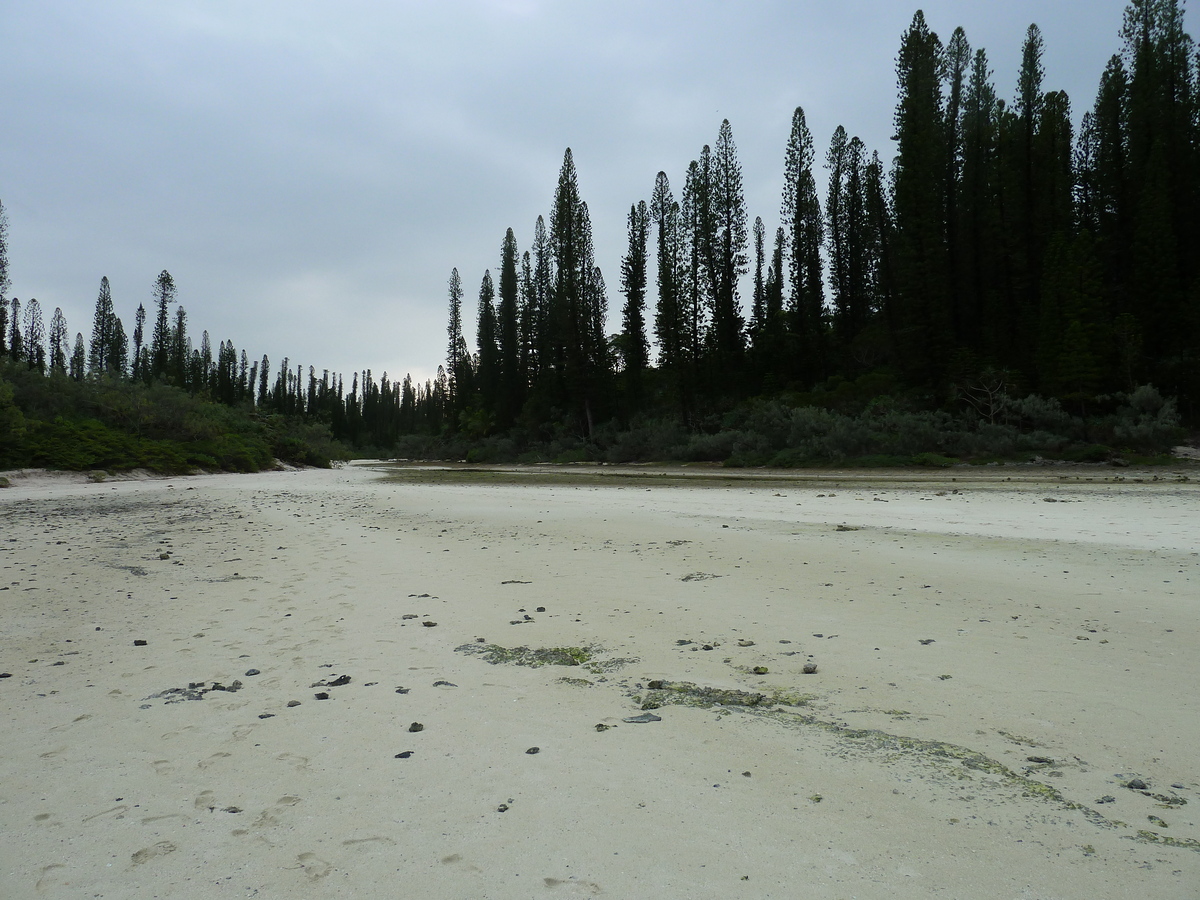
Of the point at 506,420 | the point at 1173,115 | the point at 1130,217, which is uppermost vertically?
the point at 1173,115

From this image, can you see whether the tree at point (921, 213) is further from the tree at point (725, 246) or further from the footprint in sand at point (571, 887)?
the footprint in sand at point (571, 887)

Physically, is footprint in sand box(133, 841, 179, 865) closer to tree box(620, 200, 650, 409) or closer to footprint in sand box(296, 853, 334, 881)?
footprint in sand box(296, 853, 334, 881)

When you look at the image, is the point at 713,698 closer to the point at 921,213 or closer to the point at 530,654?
the point at 530,654

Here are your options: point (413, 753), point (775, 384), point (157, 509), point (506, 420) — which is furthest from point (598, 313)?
point (413, 753)

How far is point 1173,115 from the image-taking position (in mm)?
29922

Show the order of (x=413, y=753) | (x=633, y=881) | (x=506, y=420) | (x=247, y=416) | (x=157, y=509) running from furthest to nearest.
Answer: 1. (x=506, y=420)
2. (x=247, y=416)
3. (x=157, y=509)
4. (x=413, y=753)
5. (x=633, y=881)

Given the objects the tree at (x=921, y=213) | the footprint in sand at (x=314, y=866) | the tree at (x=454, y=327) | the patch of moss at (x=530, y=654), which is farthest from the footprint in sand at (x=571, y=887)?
the tree at (x=454, y=327)

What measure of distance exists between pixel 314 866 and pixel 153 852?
1.79ft

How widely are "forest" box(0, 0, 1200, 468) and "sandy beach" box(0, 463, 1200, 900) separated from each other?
63.6 feet

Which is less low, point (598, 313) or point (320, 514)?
point (598, 313)

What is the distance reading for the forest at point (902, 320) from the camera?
23.6 meters

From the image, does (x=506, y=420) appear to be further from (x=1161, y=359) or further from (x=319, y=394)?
(x=319, y=394)

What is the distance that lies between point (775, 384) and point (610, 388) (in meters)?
12.7

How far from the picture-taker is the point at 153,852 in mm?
1952
